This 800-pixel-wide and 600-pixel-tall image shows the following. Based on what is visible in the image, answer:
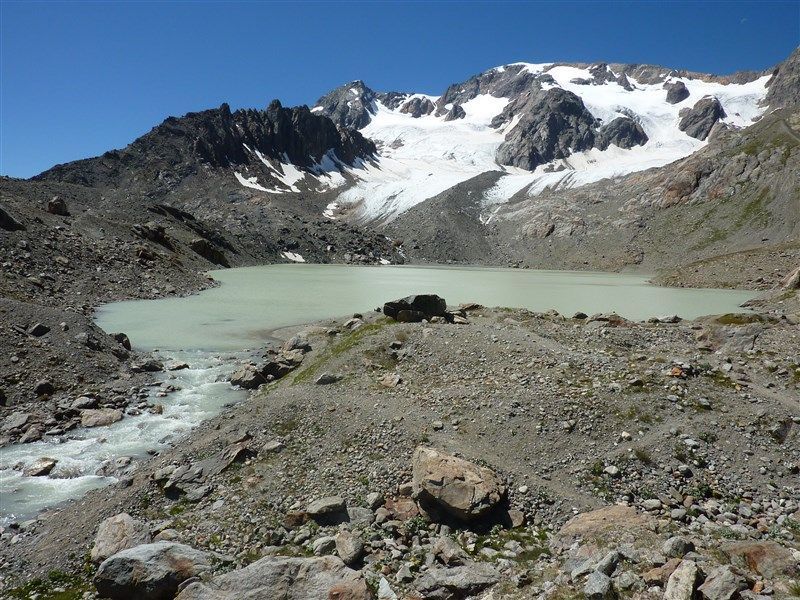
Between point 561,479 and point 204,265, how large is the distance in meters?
84.8

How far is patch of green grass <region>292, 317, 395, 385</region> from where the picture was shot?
2431cm

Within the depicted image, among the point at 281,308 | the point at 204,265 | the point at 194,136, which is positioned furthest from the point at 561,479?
the point at 194,136

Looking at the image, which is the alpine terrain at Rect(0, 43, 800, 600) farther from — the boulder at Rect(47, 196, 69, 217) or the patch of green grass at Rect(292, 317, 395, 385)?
the boulder at Rect(47, 196, 69, 217)

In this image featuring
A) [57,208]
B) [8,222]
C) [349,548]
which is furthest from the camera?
[57,208]

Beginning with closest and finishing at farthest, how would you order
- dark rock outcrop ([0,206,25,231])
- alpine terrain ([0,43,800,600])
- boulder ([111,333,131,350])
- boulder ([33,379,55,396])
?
alpine terrain ([0,43,800,600]) → boulder ([33,379,55,396]) → boulder ([111,333,131,350]) → dark rock outcrop ([0,206,25,231])

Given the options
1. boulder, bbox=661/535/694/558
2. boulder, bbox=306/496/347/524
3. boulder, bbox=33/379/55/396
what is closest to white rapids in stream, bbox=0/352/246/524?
boulder, bbox=33/379/55/396

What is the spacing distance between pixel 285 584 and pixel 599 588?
221 inches

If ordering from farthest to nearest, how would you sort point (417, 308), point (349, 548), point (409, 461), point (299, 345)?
point (417, 308)
point (299, 345)
point (409, 461)
point (349, 548)

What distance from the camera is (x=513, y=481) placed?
13.5 metres

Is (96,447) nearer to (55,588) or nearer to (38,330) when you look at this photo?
(55,588)

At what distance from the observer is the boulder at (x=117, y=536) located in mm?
11983

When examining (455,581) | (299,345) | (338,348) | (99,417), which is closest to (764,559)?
(455,581)

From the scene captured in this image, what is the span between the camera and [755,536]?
35.9 feet

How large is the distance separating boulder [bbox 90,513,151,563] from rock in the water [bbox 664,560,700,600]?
11168 millimetres
